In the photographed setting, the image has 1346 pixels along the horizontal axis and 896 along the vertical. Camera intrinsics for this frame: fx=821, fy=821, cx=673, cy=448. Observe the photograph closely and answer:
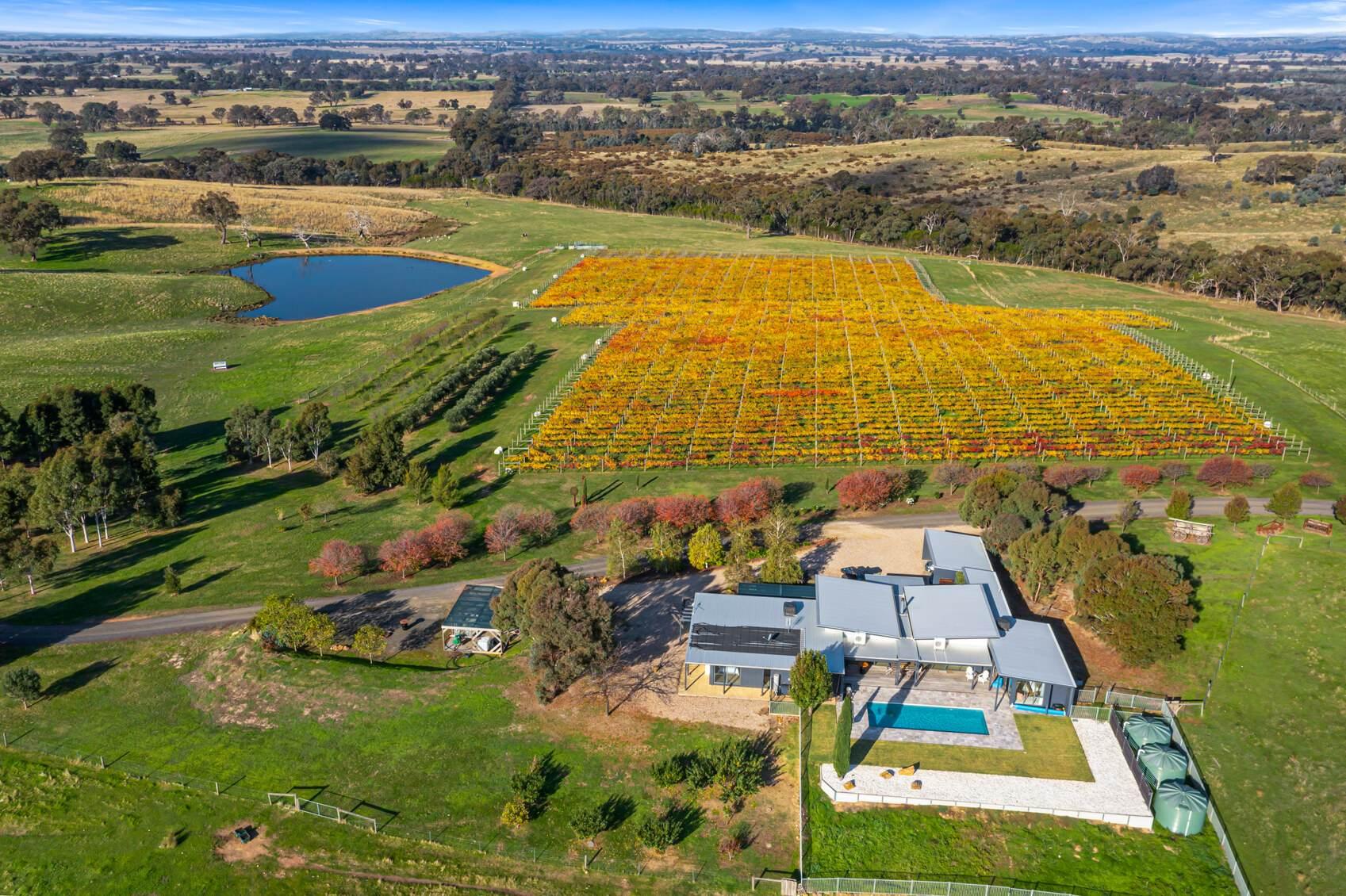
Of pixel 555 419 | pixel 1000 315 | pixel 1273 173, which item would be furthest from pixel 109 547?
pixel 1273 173

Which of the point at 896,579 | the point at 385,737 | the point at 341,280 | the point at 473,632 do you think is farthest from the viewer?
the point at 341,280

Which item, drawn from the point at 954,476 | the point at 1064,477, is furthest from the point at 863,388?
the point at 1064,477

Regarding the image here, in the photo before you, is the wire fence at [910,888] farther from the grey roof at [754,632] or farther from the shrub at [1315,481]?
the shrub at [1315,481]

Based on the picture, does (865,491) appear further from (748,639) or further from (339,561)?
(339,561)

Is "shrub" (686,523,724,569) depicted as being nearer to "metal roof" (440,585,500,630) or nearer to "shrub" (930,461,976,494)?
"metal roof" (440,585,500,630)

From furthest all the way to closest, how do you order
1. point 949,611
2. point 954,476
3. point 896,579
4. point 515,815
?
1. point 954,476
2. point 896,579
3. point 949,611
4. point 515,815

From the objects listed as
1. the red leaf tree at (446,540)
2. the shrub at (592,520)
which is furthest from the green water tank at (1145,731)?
the red leaf tree at (446,540)

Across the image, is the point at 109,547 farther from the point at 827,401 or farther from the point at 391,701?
the point at 827,401

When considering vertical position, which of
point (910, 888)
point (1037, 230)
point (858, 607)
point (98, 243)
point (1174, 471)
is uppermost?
point (1037, 230)
